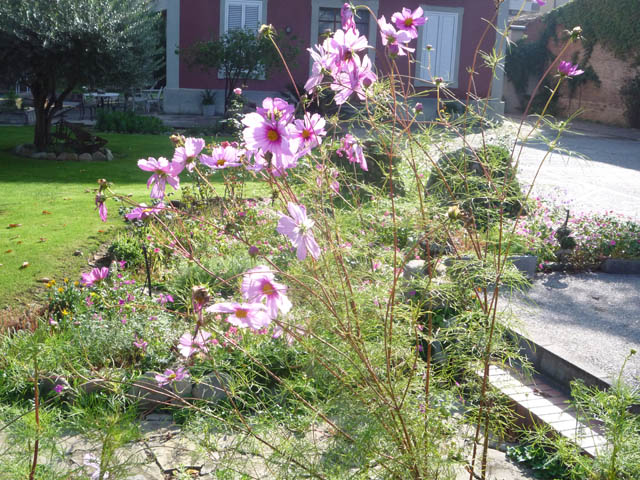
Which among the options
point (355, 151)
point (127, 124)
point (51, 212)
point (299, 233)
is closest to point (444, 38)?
point (127, 124)

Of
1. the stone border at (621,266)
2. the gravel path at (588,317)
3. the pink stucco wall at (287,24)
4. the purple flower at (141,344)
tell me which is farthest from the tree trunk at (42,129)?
the stone border at (621,266)

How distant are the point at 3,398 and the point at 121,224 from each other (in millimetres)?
2992

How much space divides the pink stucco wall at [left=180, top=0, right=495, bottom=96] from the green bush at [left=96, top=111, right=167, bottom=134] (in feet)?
11.7

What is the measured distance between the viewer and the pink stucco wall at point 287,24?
51.6 ft

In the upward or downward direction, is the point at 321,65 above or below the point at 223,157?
above

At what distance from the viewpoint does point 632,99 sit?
59.8 ft

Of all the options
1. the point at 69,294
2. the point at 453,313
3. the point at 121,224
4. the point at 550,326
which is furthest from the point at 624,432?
the point at 121,224

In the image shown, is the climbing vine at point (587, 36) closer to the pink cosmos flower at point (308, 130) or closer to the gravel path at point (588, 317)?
the gravel path at point (588, 317)

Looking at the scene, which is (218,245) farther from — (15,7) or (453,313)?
(15,7)

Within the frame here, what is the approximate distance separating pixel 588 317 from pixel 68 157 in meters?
7.89

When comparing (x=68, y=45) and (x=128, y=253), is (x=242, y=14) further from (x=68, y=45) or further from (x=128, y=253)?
(x=128, y=253)

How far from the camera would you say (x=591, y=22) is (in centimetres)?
1928

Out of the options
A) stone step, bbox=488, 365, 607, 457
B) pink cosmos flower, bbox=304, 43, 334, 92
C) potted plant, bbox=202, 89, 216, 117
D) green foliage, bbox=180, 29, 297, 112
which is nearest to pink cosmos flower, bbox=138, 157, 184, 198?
pink cosmos flower, bbox=304, 43, 334, 92

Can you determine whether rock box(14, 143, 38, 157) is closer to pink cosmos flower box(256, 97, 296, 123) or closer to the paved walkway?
the paved walkway
